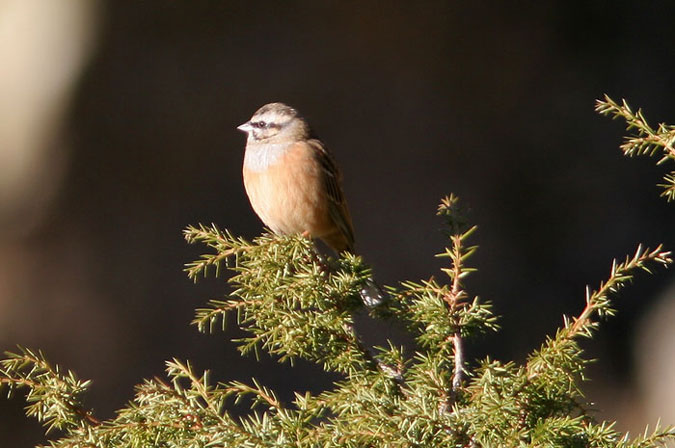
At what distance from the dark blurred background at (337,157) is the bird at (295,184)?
3.06 m

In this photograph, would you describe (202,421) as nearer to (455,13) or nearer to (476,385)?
(476,385)

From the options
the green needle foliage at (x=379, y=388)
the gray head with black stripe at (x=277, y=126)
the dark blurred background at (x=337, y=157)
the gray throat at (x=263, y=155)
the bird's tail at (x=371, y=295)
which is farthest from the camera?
the dark blurred background at (x=337, y=157)

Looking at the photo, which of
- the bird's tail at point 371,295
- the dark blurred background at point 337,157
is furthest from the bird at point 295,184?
the dark blurred background at point 337,157

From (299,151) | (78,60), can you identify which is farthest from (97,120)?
(299,151)

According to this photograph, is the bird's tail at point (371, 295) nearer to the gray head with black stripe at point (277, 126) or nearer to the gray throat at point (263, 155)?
the gray throat at point (263, 155)

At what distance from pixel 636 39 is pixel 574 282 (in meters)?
2.64

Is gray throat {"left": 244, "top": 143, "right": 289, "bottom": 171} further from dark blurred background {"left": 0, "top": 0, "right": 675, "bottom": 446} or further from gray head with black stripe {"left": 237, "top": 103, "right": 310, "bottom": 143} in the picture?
dark blurred background {"left": 0, "top": 0, "right": 675, "bottom": 446}

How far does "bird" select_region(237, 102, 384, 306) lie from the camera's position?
414cm

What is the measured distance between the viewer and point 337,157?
313 inches

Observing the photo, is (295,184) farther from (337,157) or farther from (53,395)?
(337,157)

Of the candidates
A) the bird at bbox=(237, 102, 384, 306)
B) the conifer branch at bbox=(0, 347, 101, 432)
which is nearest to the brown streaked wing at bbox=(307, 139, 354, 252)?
the bird at bbox=(237, 102, 384, 306)

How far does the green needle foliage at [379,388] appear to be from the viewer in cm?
200

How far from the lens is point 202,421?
2215 mm

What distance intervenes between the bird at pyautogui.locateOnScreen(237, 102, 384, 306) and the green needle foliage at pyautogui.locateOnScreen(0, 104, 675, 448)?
143cm
